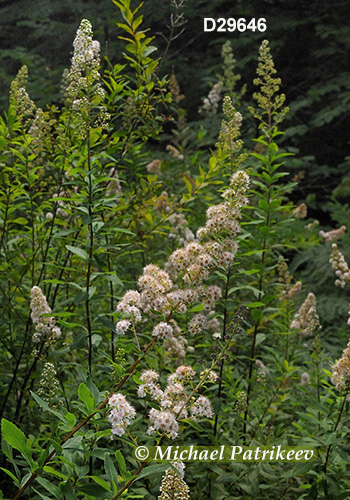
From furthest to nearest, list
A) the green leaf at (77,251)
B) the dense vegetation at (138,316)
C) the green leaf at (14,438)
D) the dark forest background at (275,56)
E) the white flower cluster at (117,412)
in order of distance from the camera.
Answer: the dark forest background at (275,56) → the green leaf at (77,251) → the dense vegetation at (138,316) → the white flower cluster at (117,412) → the green leaf at (14,438)

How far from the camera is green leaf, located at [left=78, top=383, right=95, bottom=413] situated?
5.21ft

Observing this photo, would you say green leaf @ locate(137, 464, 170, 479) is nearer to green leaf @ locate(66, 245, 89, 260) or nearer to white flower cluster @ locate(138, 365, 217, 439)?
white flower cluster @ locate(138, 365, 217, 439)

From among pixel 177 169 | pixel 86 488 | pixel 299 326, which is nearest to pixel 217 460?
pixel 86 488

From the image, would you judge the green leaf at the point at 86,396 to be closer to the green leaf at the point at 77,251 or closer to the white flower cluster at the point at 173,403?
the white flower cluster at the point at 173,403

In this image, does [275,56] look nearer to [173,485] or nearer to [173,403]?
[173,403]

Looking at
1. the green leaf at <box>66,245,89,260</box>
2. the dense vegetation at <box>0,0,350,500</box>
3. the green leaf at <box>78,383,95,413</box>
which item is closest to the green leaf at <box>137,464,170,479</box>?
the dense vegetation at <box>0,0,350,500</box>

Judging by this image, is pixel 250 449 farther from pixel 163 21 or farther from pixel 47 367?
pixel 163 21

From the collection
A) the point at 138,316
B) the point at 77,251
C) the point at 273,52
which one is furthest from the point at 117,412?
the point at 273,52

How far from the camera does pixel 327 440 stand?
7.98ft

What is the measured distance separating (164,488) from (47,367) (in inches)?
29.9

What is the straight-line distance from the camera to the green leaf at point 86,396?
1587 millimetres

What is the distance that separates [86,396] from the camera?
5.28 feet

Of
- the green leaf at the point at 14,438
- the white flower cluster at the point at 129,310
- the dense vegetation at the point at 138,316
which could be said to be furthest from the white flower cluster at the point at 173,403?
the green leaf at the point at 14,438

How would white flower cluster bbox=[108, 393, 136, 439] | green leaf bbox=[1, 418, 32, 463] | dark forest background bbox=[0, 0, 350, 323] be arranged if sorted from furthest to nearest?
dark forest background bbox=[0, 0, 350, 323] → white flower cluster bbox=[108, 393, 136, 439] → green leaf bbox=[1, 418, 32, 463]
